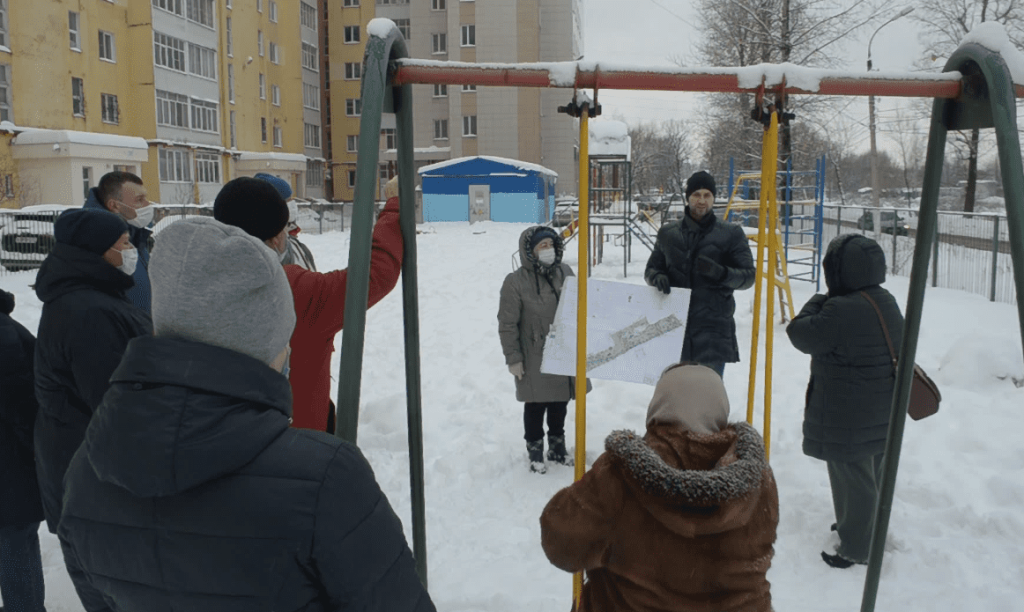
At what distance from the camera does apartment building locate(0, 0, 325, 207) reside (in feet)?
93.9

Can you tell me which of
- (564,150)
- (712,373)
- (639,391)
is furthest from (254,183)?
(564,150)

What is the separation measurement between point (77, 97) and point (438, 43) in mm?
24030

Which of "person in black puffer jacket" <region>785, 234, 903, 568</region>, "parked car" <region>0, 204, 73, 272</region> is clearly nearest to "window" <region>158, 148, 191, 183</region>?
"parked car" <region>0, 204, 73, 272</region>

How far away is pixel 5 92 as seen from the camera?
92.4 feet

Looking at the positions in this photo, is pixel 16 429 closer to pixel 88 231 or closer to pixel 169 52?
pixel 88 231

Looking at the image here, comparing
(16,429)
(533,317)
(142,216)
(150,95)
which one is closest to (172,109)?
(150,95)

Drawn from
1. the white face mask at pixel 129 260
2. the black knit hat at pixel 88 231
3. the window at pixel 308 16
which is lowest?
the white face mask at pixel 129 260

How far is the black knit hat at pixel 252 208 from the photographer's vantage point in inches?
93.4

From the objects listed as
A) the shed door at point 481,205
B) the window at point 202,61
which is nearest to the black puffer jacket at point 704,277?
the shed door at point 481,205

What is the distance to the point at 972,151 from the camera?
2491 centimetres

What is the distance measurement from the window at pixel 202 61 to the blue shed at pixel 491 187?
11.8m

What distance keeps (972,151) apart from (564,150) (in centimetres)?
2858

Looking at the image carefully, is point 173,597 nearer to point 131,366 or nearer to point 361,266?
point 131,366

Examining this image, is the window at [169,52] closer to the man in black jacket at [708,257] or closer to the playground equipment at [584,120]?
the man in black jacket at [708,257]
